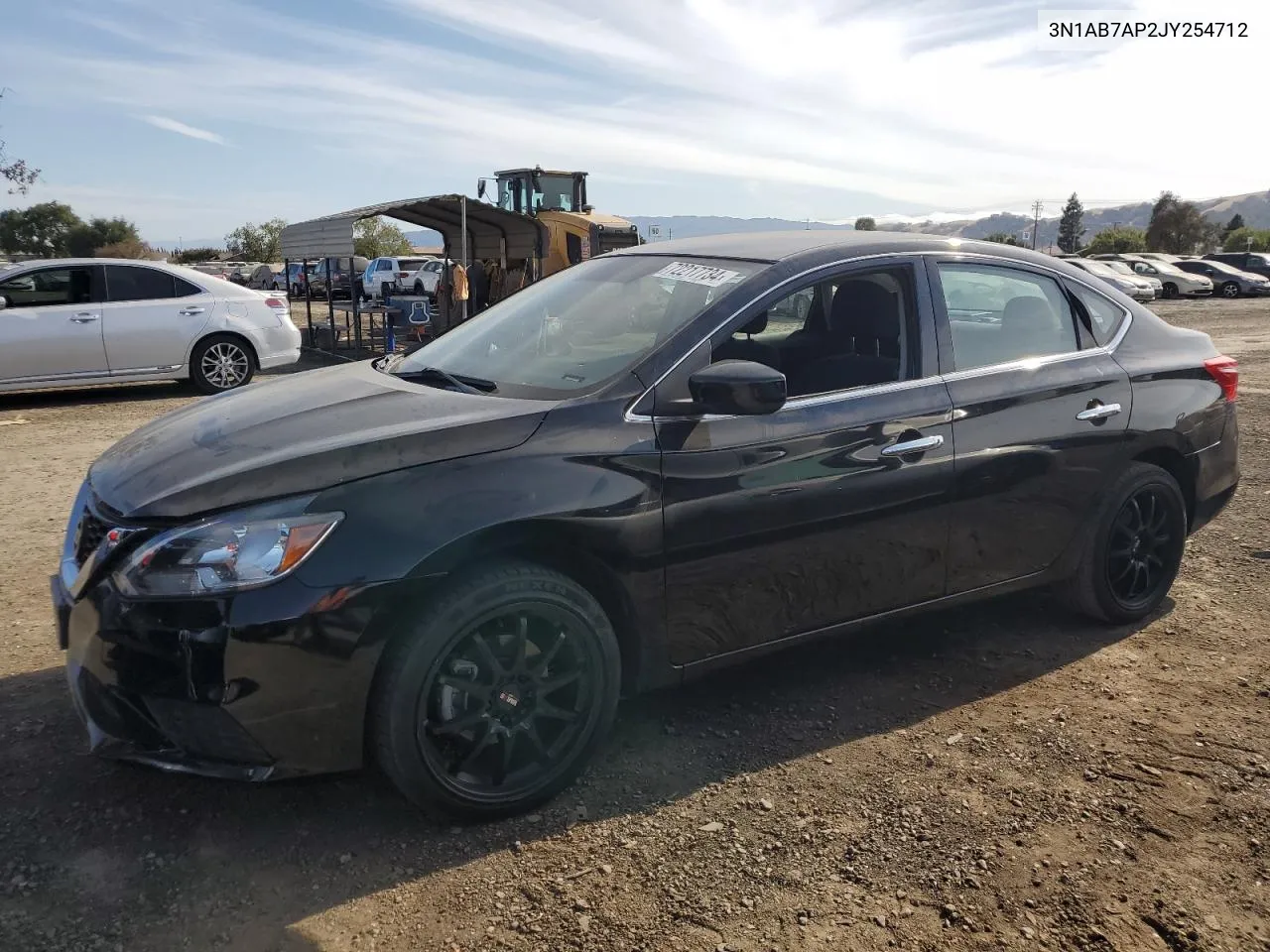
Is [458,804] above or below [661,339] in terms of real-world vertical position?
below

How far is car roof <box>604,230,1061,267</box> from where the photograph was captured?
3629 mm

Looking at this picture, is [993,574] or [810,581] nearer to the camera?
→ [810,581]

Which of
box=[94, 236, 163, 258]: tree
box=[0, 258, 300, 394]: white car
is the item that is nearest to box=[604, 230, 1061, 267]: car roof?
box=[0, 258, 300, 394]: white car

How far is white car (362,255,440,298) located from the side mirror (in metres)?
36.2

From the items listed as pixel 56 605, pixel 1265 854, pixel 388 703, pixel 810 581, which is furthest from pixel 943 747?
pixel 56 605

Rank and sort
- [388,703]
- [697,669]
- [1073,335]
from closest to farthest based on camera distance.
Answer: [388,703] → [697,669] → [1073,335]

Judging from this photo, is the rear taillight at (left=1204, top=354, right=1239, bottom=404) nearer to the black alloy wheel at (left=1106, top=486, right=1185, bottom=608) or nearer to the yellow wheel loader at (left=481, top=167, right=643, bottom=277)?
the black alloy wheel at (left=1106, top=486, right=1185, bottom=608)

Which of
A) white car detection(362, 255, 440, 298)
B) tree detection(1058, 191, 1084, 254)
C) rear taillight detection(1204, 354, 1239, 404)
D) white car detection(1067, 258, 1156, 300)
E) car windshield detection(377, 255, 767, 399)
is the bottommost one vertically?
rear taillight detection(1204, 354, 1239, 404)

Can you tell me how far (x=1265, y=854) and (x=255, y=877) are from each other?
107 inches

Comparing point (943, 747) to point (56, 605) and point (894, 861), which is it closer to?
point (894, 861)

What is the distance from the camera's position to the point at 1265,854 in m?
2.75

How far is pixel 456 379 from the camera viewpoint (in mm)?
3455

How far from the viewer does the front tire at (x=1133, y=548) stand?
413 centimetres

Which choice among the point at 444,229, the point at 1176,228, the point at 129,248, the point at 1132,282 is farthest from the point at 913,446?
the point at 1176,228
